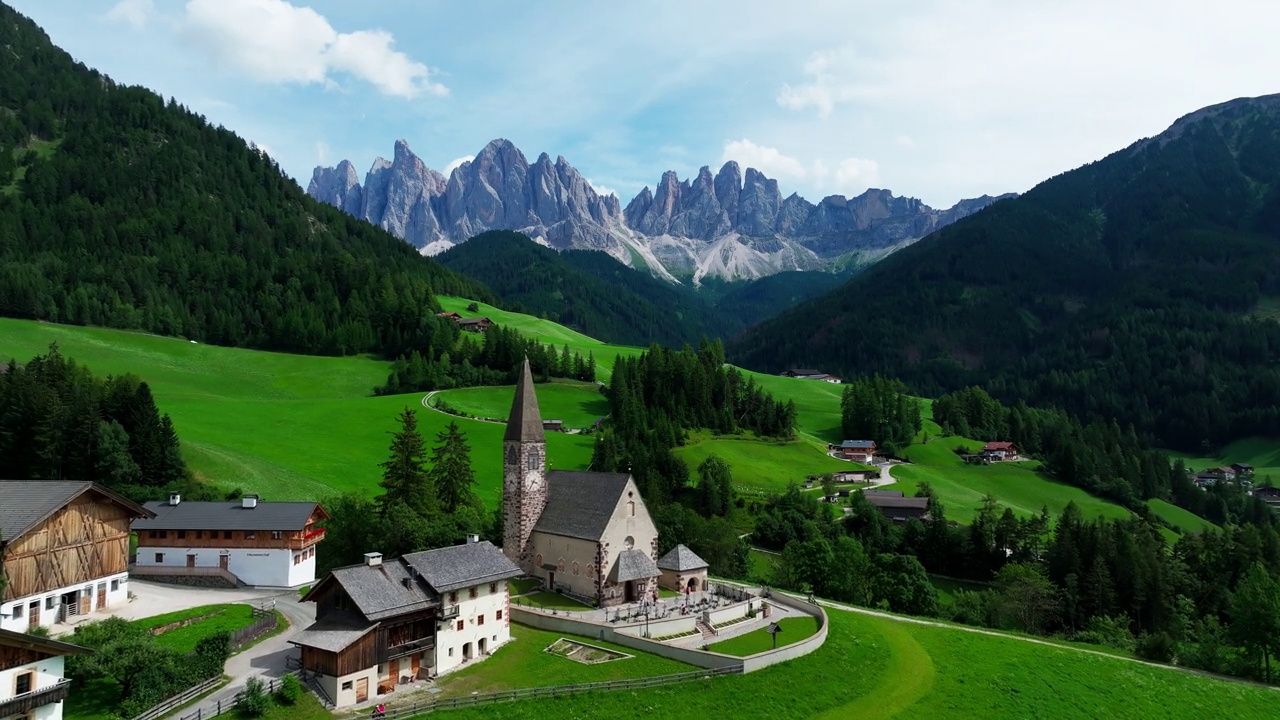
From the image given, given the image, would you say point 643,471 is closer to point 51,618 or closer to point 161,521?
point 161,521

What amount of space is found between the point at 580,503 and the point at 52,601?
1314 inches

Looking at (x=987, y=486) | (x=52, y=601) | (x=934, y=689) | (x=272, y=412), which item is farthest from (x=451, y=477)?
(x=987, y=486)

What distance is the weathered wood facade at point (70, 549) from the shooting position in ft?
140

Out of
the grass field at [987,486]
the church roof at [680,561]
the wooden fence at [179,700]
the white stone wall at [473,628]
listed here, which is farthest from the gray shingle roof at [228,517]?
the grass field at [987,486]

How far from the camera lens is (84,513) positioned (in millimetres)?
47812

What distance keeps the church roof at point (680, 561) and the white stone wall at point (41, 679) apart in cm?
3940

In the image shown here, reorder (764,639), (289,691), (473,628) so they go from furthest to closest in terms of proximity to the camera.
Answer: (764,639) < (473,628) < (289,691)

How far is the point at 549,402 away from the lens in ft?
461

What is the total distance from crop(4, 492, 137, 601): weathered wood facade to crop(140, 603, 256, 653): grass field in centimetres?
535

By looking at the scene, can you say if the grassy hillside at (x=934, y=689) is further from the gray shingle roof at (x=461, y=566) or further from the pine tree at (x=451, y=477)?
the pine tree at (x=451, y=477)

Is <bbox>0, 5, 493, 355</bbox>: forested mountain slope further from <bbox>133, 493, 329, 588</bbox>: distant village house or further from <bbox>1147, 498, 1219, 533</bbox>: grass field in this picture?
<bbox>1147, 498, 1219, 533</bbox>: grass field

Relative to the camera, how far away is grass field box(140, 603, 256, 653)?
4197 cm

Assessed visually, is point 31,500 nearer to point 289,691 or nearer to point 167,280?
point 289,691

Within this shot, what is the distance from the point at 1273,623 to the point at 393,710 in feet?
194
